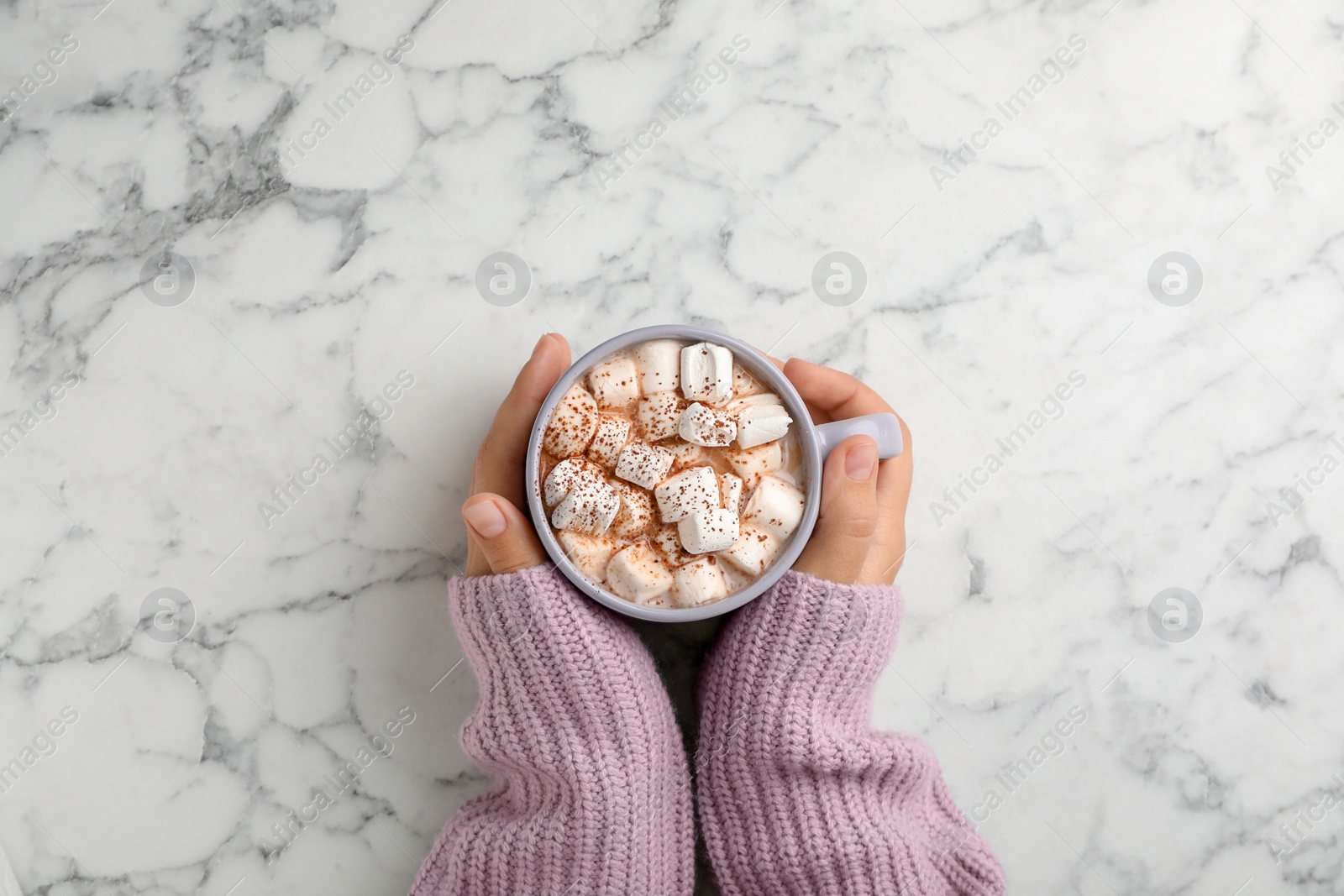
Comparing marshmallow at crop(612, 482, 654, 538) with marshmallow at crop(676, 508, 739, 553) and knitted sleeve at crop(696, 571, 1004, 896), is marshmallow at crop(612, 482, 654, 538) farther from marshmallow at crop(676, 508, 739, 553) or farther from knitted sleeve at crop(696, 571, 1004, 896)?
knitted sleeve at crop(696, 571, 1004, 896)

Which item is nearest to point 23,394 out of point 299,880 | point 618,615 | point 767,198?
point 299,880

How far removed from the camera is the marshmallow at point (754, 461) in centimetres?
97

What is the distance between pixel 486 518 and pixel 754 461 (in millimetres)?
306

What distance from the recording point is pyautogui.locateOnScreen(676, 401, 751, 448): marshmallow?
95cm

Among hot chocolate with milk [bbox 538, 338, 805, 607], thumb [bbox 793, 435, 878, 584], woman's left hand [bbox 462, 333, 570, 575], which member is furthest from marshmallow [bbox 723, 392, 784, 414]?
woman's left hand [bbox 462, 333, 570, 575]

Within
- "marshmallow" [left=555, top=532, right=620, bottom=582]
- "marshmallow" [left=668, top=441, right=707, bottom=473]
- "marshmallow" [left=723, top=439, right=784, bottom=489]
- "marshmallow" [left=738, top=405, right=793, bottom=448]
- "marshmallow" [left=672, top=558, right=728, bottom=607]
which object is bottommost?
"marshmallow" [left=555, top=532, right=620, bottom=582]

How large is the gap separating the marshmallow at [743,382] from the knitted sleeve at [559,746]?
0.30 m

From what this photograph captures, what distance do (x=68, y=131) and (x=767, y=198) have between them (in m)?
0.96

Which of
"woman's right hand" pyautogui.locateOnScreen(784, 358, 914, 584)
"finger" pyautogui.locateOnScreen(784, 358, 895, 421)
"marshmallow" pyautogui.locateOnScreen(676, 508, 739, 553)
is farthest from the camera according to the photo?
"finger" pyautogui.locateOnScreen(784, 358, 895, 421)

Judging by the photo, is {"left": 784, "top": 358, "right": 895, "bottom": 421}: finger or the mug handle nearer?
the mug handle

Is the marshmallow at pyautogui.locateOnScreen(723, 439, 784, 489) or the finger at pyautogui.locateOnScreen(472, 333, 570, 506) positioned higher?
the marshmallow at pyautogui.locateOnScreen(723, 439, 784, 489)

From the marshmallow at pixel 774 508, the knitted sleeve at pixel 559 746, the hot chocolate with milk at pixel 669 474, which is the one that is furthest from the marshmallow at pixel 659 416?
the knitted sleeve at pixel 559 746

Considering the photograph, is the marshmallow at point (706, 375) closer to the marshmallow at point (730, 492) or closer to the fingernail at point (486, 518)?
the marshmallow at point (730, 492)

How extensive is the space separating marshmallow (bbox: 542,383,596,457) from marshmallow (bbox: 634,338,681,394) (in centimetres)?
7
